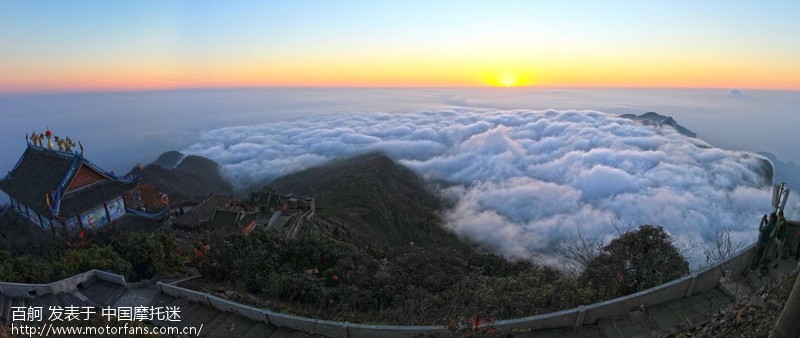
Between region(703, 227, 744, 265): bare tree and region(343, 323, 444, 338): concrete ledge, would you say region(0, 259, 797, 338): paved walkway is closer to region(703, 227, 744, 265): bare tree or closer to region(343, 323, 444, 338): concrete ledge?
region(703, 227, 744, 265): bare tree

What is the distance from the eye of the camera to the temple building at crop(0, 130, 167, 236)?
21.1m

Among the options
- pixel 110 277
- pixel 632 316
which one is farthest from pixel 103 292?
pixel 632 316

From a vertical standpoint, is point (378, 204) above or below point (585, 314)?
below

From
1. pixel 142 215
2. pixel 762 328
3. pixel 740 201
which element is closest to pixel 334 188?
pixel 142 215

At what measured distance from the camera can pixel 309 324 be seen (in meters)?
9.38

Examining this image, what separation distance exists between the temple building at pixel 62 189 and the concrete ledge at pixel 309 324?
17738 millimetres

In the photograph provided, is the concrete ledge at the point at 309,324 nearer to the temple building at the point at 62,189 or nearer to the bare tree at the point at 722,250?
the bare tree at the point at 722,250

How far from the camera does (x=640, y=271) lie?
1077cm

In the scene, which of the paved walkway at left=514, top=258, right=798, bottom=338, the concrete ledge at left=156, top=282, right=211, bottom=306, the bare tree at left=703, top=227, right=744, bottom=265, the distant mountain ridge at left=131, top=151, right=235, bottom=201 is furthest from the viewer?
the distant mountain ridge at left=131, top=151, right=235, bottom=201

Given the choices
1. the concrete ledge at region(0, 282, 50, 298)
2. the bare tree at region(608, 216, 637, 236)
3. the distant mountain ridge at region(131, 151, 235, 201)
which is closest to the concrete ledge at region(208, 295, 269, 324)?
the concrete ledge at region(0, 282, 50, 298)

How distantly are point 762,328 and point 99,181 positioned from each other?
29.4 meters

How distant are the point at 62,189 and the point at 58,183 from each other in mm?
634

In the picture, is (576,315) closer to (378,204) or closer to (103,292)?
(103,292)

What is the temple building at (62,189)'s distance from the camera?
69.4 feet
